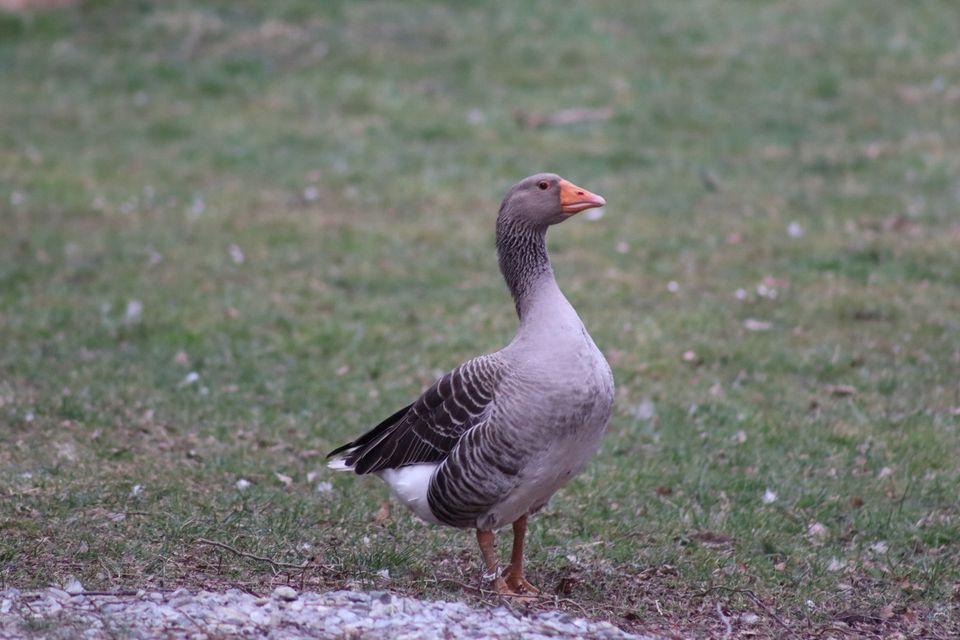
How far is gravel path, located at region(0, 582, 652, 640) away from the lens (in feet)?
14.1

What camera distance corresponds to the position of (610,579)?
220 inches

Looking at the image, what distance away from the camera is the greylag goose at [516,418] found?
16.2ft

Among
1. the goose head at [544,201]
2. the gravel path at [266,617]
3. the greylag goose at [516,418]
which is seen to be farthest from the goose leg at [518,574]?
the goose head at [544,201]

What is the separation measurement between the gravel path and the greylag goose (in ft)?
1.62

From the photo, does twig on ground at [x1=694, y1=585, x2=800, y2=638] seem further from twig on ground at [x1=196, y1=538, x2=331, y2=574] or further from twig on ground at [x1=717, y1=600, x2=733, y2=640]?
twig on ground at [x1=196, y1=538, x2=331, y2=574]

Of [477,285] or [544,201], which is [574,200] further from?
[477,285]

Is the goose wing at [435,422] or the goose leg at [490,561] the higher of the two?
the goose wing at [435,422]

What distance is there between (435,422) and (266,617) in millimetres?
1250

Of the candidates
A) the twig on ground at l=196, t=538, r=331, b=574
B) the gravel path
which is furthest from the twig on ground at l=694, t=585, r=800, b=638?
the twig on ground at l=196, t=538, r=331, b=574

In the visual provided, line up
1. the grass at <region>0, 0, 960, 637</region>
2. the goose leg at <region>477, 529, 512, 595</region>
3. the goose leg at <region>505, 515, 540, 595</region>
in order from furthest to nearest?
the grass at <region>0, 0, 960, 637</region>, the goose leg at <region>505, 515, 540, 595</region>, the goose leg at <region>477, 529, 512, 595</region>

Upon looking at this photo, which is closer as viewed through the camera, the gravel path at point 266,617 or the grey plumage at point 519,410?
the gravel path at point 266,617

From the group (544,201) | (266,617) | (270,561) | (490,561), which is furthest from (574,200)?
(266,617)

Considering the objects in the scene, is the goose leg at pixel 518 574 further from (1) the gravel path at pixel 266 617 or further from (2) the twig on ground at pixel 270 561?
(2) the twig on ground at pixel 270 561

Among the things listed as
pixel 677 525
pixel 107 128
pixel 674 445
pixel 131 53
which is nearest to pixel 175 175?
pixel 107 128
